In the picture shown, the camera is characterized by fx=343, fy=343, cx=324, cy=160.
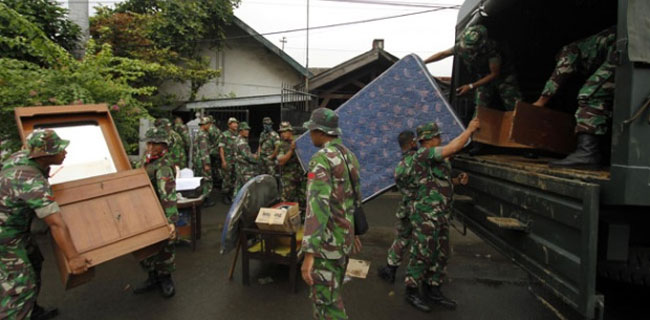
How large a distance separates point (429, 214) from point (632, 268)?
5.03ft

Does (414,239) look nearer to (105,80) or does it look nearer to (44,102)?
(44,102)

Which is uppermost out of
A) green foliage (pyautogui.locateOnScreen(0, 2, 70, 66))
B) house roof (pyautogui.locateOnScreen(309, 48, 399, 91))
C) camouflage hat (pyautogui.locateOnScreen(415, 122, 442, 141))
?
house roof (pyautogui.locateOnScreen(309, 48, 399, 91))

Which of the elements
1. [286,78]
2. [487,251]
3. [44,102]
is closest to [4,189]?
[44,102]

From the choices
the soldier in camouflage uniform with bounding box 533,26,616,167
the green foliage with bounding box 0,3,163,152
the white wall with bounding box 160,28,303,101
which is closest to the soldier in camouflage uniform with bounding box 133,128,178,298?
the green foliage with bounding box 0,3,163,152

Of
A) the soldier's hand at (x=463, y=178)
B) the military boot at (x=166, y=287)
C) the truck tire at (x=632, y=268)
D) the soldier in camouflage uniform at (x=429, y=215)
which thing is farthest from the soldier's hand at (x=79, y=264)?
the truck tire at (x=632, y=268)

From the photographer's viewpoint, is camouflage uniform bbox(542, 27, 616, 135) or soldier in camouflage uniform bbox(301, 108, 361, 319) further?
soldier in camouflage uniform bbox(301, 108, 361, 319)

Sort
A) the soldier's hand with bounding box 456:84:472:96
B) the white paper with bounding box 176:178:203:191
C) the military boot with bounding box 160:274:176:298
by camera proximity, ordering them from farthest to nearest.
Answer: the white paper with bounding box 176:178:203:191 → the soldier's hand with bounding box 456:84:472:96 → the military boot with bounding box 160:274:176:298

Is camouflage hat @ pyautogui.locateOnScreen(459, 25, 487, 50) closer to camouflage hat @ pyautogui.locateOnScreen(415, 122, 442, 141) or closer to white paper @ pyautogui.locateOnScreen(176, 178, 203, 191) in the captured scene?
camouflage hat @ pyautogui.locateOnScreen(415, 122, 442, 141)

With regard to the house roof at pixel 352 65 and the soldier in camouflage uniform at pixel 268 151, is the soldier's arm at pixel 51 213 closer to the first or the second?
the soldier in camouflage uniform at pixel 268 151

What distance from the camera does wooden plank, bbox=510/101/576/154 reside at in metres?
2.59

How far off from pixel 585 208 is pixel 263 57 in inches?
493

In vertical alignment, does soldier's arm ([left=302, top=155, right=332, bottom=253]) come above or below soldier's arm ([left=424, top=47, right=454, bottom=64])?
below

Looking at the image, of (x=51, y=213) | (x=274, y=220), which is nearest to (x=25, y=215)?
(x=51, y=213)

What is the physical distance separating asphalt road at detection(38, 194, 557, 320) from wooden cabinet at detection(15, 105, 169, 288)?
2.91 ft
